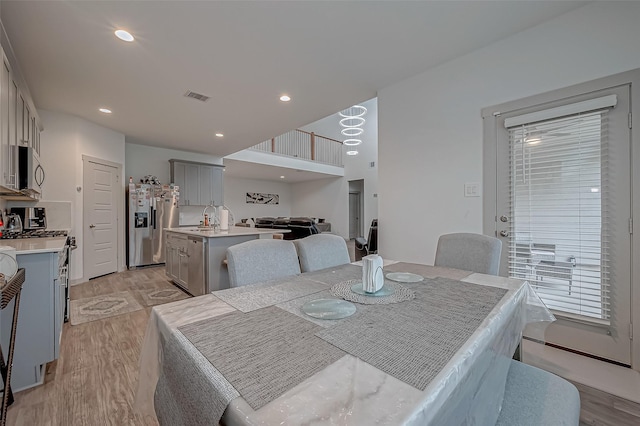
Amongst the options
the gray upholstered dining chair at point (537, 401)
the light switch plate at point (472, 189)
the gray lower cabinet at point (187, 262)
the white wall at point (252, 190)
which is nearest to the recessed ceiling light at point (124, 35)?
the gray lower cabinet at point (187, 262)

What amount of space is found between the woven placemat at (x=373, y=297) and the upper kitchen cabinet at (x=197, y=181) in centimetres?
549

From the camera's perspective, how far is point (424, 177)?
2.87 m

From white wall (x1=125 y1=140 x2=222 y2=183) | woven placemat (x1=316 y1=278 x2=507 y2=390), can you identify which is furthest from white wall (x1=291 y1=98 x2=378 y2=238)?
woven placemat (x1=316 y1=278 x2=507 y2=390)

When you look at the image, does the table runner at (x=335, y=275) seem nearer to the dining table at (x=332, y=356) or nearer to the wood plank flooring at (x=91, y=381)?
the dining table at (x=332, y=356)

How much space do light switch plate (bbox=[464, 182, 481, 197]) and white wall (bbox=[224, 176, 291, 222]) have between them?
27.4 ft

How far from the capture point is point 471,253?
71.8 inches

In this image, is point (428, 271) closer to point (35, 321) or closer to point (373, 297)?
point (373, 297)

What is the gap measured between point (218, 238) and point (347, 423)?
9.61 feet

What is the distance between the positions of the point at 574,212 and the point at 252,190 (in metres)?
9.28

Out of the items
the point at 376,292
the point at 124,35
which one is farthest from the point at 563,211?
the point at 124,35

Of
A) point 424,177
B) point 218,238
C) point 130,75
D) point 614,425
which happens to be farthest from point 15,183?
point 614,425

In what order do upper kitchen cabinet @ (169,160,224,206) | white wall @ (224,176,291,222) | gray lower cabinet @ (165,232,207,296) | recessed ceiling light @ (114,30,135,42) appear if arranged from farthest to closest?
1. white wall @ (224,176,291,222)
2. upper kitchen cabinet @ (169,160,224,206)
3. gray lower cabinet @ (165,232,207,296)
4. recessed ceiling light @ (114,30,135,42)

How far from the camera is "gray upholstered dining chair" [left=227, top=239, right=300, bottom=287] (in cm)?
142

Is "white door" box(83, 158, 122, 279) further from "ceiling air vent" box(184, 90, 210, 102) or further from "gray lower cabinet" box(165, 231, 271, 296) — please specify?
"ceiling air vent" box(184, 90, 210, 102)
